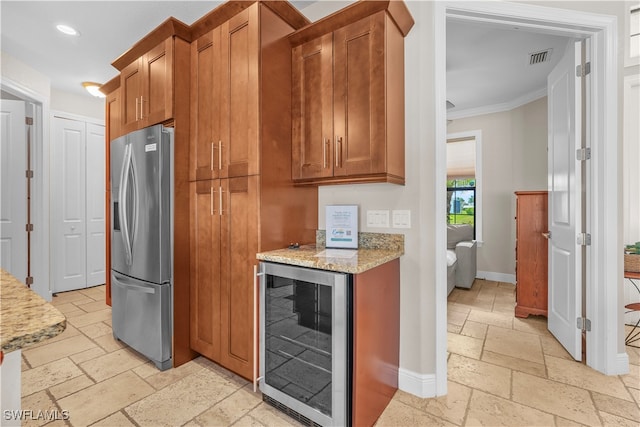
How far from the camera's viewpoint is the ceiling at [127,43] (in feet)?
8.59

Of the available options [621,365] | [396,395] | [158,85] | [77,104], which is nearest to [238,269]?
[396,395]

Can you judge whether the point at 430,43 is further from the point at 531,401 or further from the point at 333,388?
the point at 531,401

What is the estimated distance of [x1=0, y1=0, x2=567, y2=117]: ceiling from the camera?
262cm

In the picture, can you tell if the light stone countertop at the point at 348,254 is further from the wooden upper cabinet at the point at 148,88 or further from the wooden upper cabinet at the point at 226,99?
the wooden upper cabinet at the point at 148,88

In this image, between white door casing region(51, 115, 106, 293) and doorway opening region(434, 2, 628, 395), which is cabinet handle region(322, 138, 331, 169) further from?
white door casing region(51, 115, 106, 293)

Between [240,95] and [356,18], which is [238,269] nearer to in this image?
[240,95]

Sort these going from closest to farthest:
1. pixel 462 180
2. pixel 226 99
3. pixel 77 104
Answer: pixel 226 99
pixel 77 104
pixel 462 180

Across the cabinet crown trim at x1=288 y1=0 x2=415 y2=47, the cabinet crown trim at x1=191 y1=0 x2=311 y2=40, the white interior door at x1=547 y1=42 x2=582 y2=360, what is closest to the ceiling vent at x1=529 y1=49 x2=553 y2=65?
the white interior door at x1=547 y1=42 x2=582 y2=360

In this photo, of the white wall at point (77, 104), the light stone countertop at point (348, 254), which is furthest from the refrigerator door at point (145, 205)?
the white wall at point (77, 104)

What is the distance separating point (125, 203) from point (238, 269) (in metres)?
1.23

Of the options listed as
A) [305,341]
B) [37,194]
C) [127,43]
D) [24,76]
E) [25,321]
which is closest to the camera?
[25,321]

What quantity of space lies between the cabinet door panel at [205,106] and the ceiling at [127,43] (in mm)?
640

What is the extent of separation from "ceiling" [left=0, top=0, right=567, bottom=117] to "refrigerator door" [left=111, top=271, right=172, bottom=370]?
7.68ft

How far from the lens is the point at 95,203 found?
14.7ft
